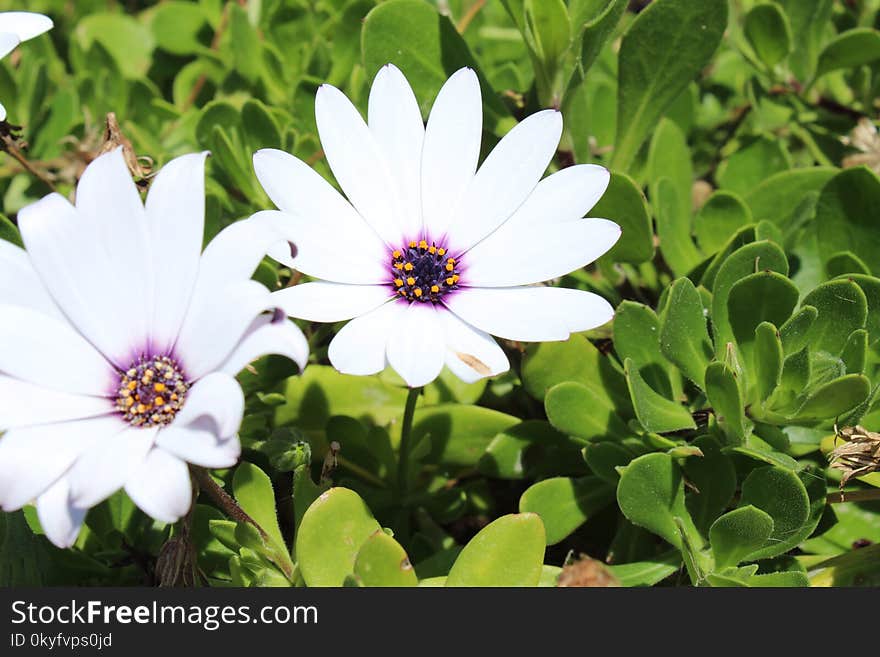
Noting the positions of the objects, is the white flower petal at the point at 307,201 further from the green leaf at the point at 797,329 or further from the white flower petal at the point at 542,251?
the green leaf at the point at 797,329

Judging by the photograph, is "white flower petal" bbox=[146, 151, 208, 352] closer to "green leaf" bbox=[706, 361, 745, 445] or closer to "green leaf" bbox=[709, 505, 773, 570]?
"green leaf" bbox=[706, 361, 745, 445]

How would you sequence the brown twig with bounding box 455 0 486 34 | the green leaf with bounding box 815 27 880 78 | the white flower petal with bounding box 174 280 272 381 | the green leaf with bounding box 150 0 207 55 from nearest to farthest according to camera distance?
the white flower petal with bounding box 174 280 272 381 → the green leaf with bounding box 815 27 880 78 → the brown twig with bounding box 455 0 486 34 → the green leaf with bounding box 150 0 207 55

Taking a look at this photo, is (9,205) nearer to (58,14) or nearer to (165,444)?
(58,14)

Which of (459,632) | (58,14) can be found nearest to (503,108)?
(459,632)

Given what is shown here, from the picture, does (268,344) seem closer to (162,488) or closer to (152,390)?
(162,488)

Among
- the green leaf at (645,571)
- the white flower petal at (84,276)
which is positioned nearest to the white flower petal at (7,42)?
the white flower petal at (84,276)

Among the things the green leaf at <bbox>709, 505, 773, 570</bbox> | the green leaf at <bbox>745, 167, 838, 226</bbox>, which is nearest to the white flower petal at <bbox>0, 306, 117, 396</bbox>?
the green leaf at <bbox>709, 505, 773, 570</bbox>
